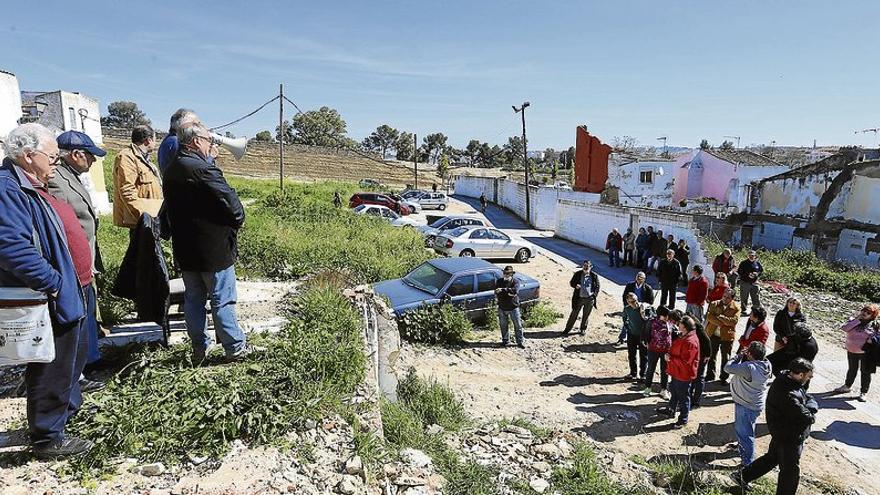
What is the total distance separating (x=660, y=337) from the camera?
6.99 metres

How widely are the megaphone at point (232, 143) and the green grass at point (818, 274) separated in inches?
549

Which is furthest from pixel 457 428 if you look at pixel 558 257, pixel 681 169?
pixel 681 169

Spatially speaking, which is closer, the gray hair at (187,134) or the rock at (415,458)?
the gray hair at (187,134)

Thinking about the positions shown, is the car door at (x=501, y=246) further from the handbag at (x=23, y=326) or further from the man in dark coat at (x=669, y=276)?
the handbag at (x=23, y=326)

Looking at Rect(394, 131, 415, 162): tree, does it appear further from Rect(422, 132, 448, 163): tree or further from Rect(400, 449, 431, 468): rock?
Rect(400, 449, 431, 468): rock

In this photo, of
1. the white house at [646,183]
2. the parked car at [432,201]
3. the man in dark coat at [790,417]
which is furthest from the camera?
the parked car at [432,201]

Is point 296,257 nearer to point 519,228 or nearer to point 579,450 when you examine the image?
point 579,450

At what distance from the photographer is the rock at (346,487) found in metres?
2.94

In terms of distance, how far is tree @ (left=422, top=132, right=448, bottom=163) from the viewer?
86.0 meters

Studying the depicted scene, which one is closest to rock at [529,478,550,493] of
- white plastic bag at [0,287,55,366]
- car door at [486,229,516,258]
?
white plastic bag at [0,287,55,366]

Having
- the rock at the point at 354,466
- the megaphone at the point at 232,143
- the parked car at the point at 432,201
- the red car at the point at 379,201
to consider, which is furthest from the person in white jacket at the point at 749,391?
the parked car at the point at 432,201

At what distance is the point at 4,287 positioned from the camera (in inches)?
95.1

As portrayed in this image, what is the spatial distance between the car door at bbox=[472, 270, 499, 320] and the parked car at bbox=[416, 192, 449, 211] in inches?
1009

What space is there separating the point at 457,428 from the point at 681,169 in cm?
3303
